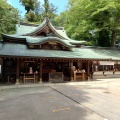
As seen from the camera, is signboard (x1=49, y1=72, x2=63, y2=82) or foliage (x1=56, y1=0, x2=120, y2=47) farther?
foliage (x1=56, y1=0, x2=120, y2=47)

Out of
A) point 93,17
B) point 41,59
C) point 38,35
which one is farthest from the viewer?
point 93,17

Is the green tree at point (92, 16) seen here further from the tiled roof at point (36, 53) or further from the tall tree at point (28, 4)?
the tall tree at point (28, 4)

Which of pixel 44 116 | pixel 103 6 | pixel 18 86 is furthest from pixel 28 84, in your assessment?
pixel 103 6

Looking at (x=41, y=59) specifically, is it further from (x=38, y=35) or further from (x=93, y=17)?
(x=93, y=17)

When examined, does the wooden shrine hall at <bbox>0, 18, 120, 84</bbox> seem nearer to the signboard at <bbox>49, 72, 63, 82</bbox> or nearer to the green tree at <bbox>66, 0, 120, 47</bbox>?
the signboard at <bbox>49, 72, 63, 82</bbox>

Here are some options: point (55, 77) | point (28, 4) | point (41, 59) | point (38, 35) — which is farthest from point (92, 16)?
point (28, 4)

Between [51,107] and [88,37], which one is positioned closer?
[51,107]

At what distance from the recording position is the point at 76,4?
26.5 m

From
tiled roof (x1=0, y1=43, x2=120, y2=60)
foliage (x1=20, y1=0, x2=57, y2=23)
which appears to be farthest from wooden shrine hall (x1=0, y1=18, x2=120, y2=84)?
foliage (x1=20, y1=0, x2=57, y2=23)

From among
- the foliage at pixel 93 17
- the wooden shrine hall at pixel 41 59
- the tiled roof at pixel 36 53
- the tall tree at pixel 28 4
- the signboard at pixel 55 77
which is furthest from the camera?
the tall tree at pixel 28 4

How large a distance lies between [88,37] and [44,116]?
2540 cm

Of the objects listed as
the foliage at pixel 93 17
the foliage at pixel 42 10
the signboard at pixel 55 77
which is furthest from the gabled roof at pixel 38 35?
the foliage at pixel 42 10

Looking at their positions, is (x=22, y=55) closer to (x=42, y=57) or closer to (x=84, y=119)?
(x=42, y=57)

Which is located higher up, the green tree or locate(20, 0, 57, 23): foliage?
locate(20, 0, 57, 23): foliage
